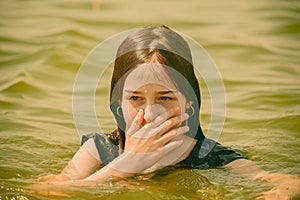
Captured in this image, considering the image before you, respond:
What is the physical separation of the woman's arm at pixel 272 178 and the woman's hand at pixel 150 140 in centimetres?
56

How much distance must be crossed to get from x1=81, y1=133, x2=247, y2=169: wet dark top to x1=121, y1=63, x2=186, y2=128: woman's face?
0.44 m

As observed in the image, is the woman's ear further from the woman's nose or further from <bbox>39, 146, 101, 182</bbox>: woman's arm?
<bbox>39, 146, 101, 182</bbox>: woman's arm

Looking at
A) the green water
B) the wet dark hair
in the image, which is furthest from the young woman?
the green water

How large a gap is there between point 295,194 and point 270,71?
418 centimetres

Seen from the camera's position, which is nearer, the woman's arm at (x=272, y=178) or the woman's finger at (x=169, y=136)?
the woman's arm at (x=272, y=178)

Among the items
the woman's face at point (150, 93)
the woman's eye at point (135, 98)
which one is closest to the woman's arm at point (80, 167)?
the woman's face at point (150, 93)

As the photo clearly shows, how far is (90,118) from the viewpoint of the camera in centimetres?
647

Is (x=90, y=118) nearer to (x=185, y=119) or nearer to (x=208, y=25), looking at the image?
(x=185, y=119)

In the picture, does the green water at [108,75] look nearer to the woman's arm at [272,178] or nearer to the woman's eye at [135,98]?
the woman's arm at [272,178]

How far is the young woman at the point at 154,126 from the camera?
4.07m

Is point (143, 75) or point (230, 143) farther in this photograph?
point (230, 143)

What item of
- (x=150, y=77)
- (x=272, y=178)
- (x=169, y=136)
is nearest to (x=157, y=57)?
(x=150, y=77)

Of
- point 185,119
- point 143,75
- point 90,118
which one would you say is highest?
point 143,75

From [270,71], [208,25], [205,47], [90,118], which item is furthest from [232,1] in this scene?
[90,118]
